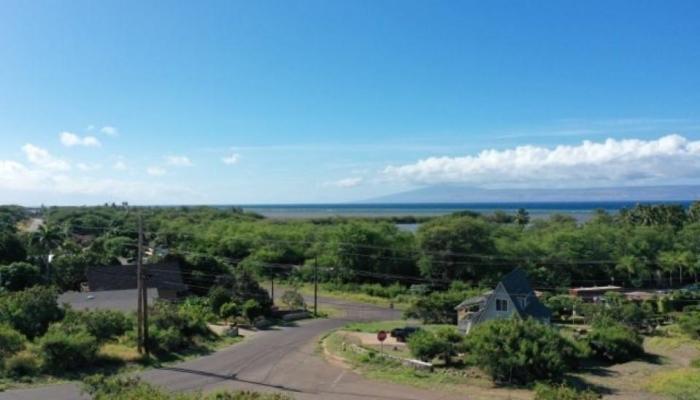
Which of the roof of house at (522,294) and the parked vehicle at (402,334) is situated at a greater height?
the roof of house at (522,294)

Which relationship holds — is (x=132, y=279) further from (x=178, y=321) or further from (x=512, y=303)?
(x=512, y=303)

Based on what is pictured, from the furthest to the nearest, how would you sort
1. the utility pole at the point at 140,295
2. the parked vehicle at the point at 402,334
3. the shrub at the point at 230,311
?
the shrub at the point at 230,311, the parked vehicle at the point at 402,334, the utility pole at the point at 140,295

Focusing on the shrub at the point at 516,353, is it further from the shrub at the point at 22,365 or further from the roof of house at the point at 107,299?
the roof of house at the point at 107,299

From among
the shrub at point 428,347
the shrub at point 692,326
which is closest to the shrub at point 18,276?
the shrub at point 428,347

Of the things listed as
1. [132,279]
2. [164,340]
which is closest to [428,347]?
[164,340]

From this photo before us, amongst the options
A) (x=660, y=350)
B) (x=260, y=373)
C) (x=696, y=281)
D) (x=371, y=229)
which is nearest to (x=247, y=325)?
(x=260, y=373)

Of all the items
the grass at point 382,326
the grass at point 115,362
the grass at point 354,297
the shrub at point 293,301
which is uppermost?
the grass at point 115,362

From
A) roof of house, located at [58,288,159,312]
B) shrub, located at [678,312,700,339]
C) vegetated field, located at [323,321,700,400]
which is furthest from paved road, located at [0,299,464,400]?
shrub, located at [678,312,700,339]

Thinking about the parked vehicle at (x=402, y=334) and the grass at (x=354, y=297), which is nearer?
the parked vehicle at (x=402, y=334)
